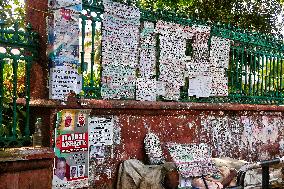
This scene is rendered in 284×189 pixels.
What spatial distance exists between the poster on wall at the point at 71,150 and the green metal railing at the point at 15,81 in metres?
0.34

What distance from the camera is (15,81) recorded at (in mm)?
3623

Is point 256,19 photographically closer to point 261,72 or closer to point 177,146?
point 261,72

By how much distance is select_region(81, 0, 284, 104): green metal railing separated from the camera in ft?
18.4

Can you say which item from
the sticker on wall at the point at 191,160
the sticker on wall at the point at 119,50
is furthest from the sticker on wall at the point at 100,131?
the sticker on wall at the point at 191,160

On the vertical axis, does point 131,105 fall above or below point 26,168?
above

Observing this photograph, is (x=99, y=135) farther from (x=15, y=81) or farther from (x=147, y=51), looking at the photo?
(x=147, y=51)

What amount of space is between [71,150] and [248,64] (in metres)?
4.22

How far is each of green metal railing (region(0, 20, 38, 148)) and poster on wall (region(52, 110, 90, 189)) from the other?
0.34 metres

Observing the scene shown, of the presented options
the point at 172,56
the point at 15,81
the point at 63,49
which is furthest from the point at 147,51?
the point at 15,81

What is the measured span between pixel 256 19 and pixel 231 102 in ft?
18.8

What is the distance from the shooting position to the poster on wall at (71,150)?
3.88m

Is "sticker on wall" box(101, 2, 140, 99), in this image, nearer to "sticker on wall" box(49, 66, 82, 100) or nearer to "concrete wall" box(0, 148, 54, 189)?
"sticker on wall" box(49, 66, 82, 100)

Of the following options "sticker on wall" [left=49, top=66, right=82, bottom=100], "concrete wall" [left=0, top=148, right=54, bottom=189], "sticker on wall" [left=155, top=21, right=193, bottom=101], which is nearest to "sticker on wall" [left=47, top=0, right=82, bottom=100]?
"sticker on wall" [left=49, top=66, right=82, bottom=100]

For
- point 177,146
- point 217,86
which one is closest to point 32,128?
point 177,146
